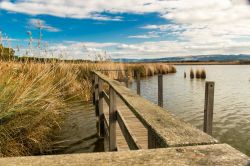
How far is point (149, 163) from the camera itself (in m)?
0.99

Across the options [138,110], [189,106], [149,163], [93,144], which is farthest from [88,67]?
[149,163]

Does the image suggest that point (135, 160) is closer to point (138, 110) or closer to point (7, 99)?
point (138, 110)

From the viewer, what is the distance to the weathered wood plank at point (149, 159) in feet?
3.23

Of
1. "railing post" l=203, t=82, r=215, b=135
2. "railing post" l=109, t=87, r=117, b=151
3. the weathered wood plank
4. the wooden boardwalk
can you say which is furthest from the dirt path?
Result: the weathered wood plank

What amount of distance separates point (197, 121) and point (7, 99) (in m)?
6.90

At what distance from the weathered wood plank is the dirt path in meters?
4.51

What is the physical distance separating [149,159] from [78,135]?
250 inches

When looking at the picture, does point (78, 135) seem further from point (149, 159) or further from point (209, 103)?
point (149, 159)

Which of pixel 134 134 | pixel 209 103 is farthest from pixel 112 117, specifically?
pixel 209 103

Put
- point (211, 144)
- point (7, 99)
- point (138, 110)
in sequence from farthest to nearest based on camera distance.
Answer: point (7, 99)
point (138, 110)
point (211, 144)

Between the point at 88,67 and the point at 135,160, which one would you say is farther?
the point at 88,67

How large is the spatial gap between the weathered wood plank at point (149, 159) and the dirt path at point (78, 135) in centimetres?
451

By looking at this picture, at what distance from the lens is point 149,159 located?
1022mm

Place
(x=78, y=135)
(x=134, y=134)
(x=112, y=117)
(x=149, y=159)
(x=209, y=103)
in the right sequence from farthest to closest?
(x=78, y=135) < (x=134, y=134) < (x=209, y=103) < (x=112, y=117) < (x=149, y=159)
